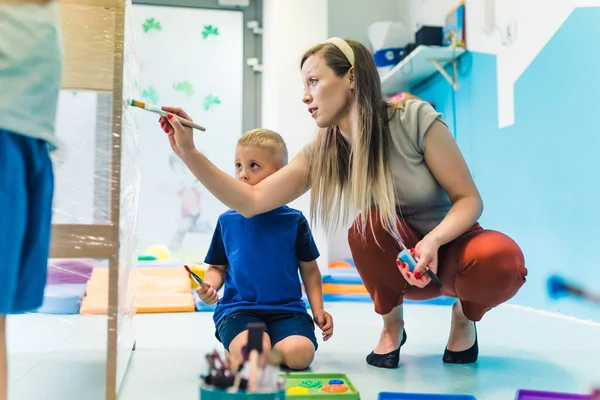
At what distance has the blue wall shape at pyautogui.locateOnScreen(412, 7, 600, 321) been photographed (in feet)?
5.66

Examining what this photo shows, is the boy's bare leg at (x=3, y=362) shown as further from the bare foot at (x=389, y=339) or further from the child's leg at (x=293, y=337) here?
the bare foot at (x=389, y=339)

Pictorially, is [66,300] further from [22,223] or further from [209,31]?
[209,31]

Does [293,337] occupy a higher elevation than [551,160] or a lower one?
lower

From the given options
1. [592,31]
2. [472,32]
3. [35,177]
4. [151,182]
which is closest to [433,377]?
[35,177]

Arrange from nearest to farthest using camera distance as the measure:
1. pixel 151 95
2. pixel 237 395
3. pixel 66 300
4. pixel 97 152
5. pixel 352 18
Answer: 1. pixel 237 395
2. pixel 97 152
3. pixel 66 300
4. pixel 352 18
5. pixel 151 95

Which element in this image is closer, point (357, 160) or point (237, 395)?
point (237, 395)

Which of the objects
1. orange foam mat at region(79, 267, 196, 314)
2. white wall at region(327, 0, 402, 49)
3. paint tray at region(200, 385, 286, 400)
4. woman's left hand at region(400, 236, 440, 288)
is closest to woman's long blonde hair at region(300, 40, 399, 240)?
woman's left hand at region(400, 236, 440, 288)

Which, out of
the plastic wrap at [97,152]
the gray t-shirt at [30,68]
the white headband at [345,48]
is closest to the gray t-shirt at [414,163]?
the white headband at [345,48]

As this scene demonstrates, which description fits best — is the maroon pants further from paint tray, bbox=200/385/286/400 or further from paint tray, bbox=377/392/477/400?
paint tray, bbox=200/385/286/400

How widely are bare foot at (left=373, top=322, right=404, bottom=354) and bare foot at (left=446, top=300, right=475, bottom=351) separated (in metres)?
0.11

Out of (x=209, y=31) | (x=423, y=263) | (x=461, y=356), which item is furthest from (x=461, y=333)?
(x=209, y=31)

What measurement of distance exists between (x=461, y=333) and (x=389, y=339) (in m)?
0.15

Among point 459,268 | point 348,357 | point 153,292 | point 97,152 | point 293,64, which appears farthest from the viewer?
point 293,64

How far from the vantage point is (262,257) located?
1.19 m
